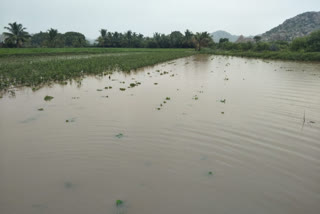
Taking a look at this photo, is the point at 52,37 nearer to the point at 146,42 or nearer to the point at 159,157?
the point at 146,42

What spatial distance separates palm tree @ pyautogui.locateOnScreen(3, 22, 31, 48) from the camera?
133 feet

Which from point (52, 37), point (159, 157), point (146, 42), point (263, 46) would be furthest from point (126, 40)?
point (159, 157)

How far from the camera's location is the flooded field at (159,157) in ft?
9.72

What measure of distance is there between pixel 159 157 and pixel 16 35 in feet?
161

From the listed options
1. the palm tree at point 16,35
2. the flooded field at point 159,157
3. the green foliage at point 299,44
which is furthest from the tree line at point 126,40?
the flooded field at point 159,157

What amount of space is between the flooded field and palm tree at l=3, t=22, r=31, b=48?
4246cm

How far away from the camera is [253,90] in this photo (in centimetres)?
987

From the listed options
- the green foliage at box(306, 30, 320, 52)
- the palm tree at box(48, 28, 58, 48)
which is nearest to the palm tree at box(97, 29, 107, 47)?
the palm tree at box(48, 28, 58, 48)

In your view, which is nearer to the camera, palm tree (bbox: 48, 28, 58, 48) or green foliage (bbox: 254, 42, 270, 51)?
green foliage (bbox: 254, 42, 270, 51)

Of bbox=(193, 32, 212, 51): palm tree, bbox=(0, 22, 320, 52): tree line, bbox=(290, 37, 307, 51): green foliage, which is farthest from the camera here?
bbox=(193, 32, 212, 51): palm tree

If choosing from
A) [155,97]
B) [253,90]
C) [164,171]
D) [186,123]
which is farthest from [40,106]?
[253,90]

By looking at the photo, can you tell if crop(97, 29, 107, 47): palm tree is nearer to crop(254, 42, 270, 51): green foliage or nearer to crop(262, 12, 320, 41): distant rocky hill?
crop(254, 42, 270, 51): green foliage

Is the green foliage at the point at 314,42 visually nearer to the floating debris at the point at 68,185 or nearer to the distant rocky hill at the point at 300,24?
the floating debris at the point at 68,185

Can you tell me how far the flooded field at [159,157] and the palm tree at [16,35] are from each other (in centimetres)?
4246
